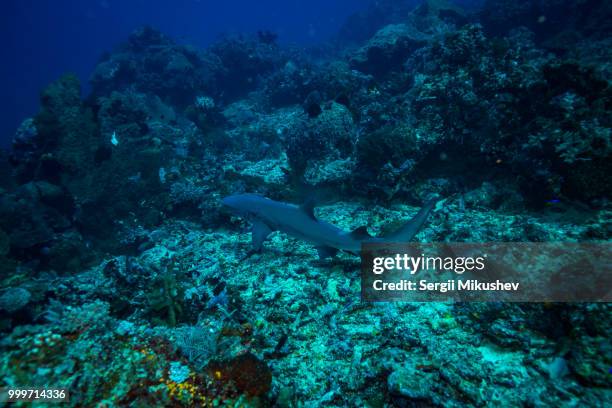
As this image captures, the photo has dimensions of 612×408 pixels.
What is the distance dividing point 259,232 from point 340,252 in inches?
69.3

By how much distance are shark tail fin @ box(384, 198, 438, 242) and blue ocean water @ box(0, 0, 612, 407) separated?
0.02 meters

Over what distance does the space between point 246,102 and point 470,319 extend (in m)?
20.3

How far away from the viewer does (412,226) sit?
4828 mm

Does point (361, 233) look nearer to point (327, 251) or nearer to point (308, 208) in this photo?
point (327, 251)

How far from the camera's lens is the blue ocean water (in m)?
3.29

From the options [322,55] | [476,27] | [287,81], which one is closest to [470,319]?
[476,27]

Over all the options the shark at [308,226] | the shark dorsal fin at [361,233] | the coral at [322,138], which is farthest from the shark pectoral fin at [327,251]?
the coral at [322,138]

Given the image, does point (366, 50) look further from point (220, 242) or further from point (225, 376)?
point (225, 376)

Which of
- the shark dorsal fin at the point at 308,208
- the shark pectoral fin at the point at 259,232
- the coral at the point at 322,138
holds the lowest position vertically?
the shark pectoral fin at the point at 259,232

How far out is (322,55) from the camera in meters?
37.6

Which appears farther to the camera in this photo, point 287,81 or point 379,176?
point 287,81

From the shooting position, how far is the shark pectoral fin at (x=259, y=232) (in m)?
6.36

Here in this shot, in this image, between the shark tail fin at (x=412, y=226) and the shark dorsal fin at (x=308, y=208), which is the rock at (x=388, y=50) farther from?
the shark tail fin at (x=412, y=226)

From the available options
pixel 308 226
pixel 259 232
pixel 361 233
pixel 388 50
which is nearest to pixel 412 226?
pixel 361 233
